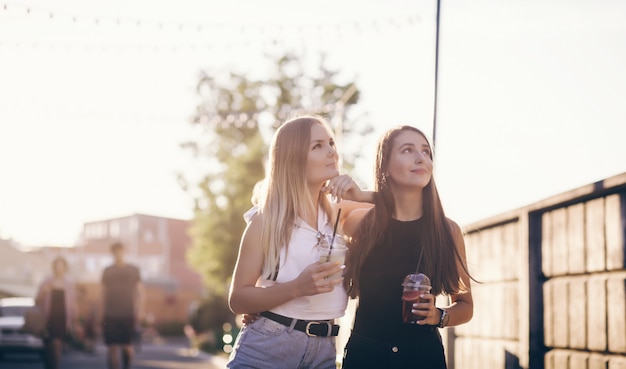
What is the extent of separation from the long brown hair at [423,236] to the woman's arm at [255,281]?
0.38 meters

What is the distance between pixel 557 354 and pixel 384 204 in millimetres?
1544

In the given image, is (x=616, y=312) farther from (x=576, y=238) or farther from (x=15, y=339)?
(x=15, y=339)

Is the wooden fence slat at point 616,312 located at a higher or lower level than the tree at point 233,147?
lower

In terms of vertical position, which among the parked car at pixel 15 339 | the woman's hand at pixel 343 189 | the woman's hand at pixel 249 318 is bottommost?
the parked car at pixel 15 339

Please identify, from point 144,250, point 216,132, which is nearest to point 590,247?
point 216,132

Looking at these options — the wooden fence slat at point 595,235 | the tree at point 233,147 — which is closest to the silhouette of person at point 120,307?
the wooden fence slat at point 595,235

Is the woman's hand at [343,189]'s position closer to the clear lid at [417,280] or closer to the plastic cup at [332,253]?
the plastic cup at [332,253]

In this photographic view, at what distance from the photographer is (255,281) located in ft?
10.7

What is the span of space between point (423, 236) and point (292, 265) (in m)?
0.60

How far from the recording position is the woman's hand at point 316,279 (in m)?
3.04

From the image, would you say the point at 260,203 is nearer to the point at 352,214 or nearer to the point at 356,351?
the point at 352,214

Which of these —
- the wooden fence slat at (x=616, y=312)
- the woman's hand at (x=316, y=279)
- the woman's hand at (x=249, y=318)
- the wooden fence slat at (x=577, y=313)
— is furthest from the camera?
the wooden fence slat at (x=577, y=313)

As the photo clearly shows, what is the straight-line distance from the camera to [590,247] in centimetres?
391

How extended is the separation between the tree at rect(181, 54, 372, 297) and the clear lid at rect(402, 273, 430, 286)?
1109 inches
